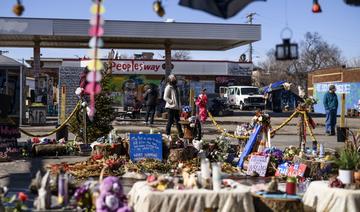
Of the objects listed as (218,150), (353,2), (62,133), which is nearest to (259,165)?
(218,150)

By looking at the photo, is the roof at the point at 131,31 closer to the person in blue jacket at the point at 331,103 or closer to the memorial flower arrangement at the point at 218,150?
the person in blue jacket at the point at 331,103

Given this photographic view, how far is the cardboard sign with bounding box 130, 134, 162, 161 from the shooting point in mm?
12586

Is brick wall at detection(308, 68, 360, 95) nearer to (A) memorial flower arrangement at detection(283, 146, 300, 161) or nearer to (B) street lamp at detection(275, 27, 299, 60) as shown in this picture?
(A) memorial flower arrangement at detection(283, 146, 300, 161)

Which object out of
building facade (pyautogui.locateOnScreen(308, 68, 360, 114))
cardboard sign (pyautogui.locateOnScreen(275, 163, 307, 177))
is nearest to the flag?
cardboard sign (pyautogui.locateOnScreen(275, 163, 307, 177))

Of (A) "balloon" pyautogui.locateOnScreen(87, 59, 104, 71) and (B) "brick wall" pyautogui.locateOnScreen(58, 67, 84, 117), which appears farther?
(B) "brick wall" pyautogui.locateOnScreen(58, 67, 84, 117)

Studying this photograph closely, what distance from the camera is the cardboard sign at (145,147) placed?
496 inches

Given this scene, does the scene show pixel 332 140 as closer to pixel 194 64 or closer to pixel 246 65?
pixel 194 64

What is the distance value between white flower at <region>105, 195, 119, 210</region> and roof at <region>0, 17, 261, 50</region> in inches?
990

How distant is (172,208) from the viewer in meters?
6.76

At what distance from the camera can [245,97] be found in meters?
49.4

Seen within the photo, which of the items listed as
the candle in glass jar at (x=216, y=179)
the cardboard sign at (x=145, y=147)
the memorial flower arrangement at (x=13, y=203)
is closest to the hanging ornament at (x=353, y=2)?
the candle in glass jar at (x=216, y=179)

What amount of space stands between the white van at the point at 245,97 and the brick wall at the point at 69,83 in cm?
2838

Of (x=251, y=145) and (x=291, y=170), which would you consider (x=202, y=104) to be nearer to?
(x=251, y=145)

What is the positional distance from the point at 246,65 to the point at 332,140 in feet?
118
